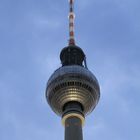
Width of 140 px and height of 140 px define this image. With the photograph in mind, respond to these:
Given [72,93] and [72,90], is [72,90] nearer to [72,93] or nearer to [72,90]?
[72,90]

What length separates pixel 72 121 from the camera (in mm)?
92125

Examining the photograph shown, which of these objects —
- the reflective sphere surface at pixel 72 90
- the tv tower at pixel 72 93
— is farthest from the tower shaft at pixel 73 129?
the reflective sphere surface at pixel 72 90

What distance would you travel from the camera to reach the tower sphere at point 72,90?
96.6m

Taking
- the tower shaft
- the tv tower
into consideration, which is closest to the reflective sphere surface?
the tv tower

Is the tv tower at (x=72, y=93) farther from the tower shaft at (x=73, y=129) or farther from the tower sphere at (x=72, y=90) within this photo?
the tower shaft at (x=73, y=129)

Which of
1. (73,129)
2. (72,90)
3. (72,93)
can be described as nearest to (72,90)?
(72,90)

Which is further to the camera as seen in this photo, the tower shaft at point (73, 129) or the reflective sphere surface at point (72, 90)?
the reflective sphere surface at point (72, 90)

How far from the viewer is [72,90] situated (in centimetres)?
9694

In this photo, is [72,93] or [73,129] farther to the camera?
[72,93]

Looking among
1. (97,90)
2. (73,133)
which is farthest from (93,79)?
(73,133)

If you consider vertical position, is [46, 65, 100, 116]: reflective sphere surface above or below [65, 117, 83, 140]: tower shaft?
above

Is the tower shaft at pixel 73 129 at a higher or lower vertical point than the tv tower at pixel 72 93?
lower

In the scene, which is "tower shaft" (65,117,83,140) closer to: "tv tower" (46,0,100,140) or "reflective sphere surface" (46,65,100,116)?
"tv tower" (46,0,100,140)

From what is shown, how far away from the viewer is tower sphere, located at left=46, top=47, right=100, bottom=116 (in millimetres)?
96625
